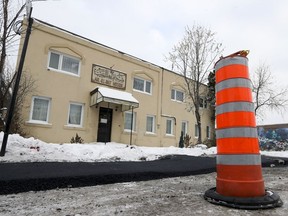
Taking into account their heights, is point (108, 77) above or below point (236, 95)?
above

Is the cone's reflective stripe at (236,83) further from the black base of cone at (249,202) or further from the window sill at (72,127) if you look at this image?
the window sill at (72,127)

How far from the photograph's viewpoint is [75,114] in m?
12.8

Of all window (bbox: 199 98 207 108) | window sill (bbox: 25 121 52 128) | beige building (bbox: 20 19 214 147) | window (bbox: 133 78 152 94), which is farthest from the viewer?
window (bbox: 199 98 207 108)

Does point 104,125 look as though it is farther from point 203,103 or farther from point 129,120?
point 203,103

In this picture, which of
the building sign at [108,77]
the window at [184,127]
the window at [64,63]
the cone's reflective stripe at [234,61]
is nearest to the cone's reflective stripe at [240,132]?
the cone's reflective stripe at [234,61]

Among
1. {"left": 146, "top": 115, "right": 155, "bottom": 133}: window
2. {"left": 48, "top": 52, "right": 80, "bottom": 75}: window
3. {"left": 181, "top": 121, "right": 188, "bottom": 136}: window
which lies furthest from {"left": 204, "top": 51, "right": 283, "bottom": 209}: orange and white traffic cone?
{"left": 181, "top": 121, "right": 188, "bottom": 136}: window

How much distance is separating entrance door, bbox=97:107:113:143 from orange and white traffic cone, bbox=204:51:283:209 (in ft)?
37.5

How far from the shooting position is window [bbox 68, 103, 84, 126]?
12.7m

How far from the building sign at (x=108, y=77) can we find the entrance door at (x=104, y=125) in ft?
5.52

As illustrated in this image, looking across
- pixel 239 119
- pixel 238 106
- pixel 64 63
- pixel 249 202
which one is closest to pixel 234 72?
pixel 238 106

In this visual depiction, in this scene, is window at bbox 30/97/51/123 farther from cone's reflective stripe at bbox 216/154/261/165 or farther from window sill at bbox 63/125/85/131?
cone's reflective stripe at bbox 216/154/261/165

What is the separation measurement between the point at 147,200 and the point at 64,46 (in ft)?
39.1

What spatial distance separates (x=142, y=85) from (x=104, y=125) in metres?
4.43

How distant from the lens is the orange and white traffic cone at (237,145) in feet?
7.83
